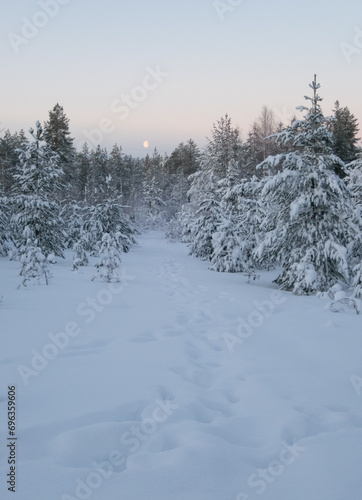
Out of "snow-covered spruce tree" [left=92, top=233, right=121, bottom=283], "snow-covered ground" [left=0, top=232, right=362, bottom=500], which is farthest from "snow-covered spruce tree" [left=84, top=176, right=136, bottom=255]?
"snow-covered ground" [left=0, top=232, right=362, bottom=500]

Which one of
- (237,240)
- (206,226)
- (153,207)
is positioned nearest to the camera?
(237,240)

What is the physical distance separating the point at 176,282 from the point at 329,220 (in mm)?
4990

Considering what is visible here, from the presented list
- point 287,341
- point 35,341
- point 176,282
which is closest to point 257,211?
point 176,282

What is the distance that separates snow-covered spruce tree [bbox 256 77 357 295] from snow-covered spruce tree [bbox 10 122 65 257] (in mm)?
10073

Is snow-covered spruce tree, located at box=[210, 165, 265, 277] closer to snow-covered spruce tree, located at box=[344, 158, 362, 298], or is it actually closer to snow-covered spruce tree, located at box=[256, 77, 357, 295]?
snow-covered spruce tree, located at box=[344, 158, 362, 298]

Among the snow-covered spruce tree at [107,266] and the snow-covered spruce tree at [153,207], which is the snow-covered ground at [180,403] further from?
the snow-covered spruce tree at [153,207]

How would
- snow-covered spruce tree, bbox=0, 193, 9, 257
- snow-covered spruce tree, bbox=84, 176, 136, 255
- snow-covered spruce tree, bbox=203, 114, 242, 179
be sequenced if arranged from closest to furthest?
snow-covered spruce tree, bbox=0, 193, 9, 257, snow-covered spruce tree, bbox=84, 176, 136, 255, snow-covered spruce tree, bbox=203, 114, 242, 179

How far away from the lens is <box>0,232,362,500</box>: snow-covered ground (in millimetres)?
2051

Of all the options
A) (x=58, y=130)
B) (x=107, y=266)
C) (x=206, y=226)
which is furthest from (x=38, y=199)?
(x=58, y=130)

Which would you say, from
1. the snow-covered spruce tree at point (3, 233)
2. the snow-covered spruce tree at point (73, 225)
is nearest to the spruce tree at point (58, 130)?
the snow-covered spruce tree at point (73, 225)

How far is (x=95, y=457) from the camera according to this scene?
2240 millimetres

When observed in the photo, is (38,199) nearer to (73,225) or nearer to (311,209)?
(73,225)

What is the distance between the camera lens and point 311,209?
30.9 ft

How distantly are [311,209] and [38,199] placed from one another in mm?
11677
